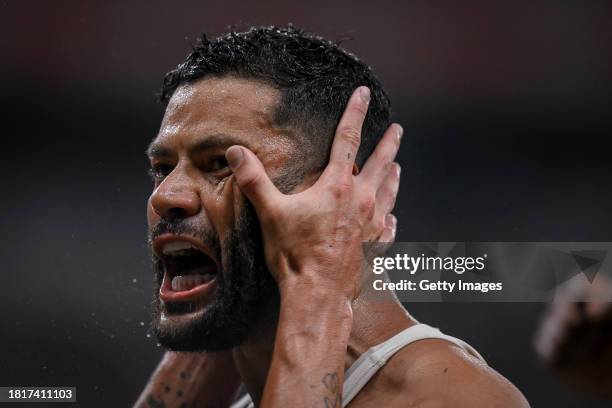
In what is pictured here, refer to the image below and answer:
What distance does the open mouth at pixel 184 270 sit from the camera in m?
2.10

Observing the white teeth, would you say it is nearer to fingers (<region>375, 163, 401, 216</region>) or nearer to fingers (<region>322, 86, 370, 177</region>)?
fingers (<region>322, 86, 370, 177</region>)

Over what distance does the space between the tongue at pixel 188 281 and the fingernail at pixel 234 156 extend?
1.14 feet

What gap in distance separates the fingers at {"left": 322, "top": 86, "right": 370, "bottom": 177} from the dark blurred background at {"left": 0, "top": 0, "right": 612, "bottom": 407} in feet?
3.81

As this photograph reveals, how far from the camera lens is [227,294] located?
208 cm

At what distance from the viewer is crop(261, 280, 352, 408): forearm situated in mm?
1851

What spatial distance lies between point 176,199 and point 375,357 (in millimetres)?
667

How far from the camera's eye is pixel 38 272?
10.9 ft

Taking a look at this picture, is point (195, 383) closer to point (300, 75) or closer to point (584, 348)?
point (300, 75)

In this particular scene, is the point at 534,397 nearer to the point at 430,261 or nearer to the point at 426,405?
the point at 430,261

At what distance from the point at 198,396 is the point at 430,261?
3.07 feet

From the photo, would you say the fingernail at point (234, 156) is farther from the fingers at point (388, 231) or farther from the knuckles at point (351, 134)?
the fingers at point (388, 231)

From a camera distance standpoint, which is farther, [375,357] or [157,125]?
[157,125]

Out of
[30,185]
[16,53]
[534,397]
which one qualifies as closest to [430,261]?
[534,397]

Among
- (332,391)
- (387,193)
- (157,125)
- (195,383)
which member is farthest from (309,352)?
(157,125)
